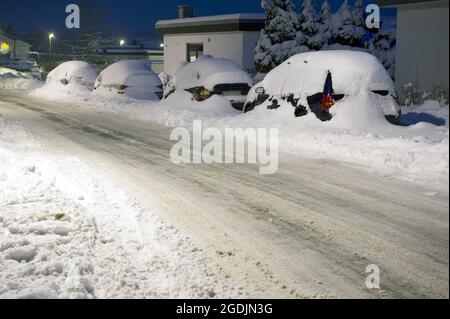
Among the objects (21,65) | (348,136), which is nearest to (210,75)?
(348,136)

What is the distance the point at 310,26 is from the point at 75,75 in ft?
43.2

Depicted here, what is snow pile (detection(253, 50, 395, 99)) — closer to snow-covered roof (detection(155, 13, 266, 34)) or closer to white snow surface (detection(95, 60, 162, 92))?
white snow surface (detection(95, 60, 162, 92))

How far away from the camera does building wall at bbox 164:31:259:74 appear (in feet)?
101

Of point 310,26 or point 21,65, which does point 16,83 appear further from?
point 21,65

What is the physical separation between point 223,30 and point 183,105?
15.9 metres

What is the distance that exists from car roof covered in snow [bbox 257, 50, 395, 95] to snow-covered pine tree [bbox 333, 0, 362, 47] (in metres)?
13.9

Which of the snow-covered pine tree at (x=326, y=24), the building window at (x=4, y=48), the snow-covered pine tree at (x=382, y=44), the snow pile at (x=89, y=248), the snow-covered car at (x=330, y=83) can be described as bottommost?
the snow pile at (x=89, y=248)

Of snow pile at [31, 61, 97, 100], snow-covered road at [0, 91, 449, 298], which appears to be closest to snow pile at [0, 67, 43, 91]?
snow pile at [31, 61, 97, 100]

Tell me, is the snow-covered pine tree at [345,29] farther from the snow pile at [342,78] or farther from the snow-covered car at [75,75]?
the snow pile at [342,78]

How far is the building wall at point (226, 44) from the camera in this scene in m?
30.9

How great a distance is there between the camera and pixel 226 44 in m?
31.9

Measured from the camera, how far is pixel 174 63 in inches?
1468

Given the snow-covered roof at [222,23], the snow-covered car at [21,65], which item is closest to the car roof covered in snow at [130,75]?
the snow-covered roof at [222,23]
